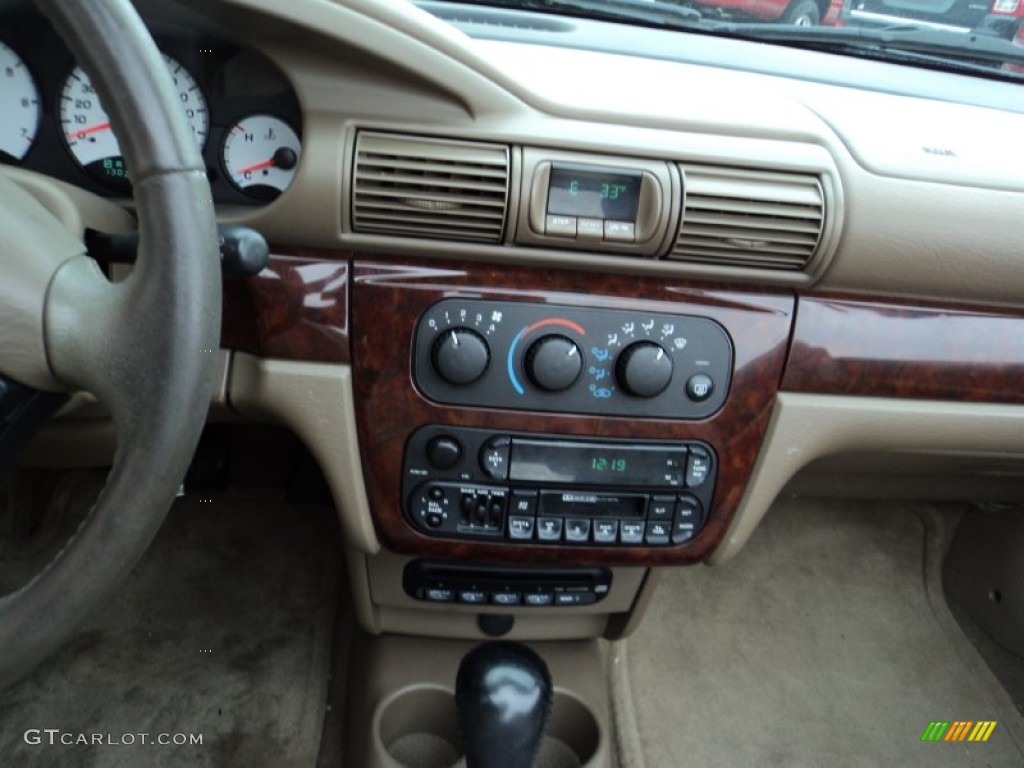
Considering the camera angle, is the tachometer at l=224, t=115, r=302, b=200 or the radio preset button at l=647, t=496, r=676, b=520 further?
the radio preset button at l=647, t=496, r=676, b=520

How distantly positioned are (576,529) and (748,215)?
45cm

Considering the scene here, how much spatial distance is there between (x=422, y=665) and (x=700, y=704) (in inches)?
23.7

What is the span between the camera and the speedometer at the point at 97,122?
3.30ft

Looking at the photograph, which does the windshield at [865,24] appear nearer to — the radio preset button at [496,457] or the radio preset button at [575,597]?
the radio preset button at [496,457]

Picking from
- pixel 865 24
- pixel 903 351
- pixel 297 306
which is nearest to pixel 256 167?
pixel 297 306

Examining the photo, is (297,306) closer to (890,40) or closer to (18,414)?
(18,414)

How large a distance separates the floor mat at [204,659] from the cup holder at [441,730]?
0.73 feet

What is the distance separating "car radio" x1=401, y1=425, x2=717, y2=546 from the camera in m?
1.13

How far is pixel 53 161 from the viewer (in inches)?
41.2

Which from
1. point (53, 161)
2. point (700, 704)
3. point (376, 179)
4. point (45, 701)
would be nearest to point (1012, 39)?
point (376, 179)

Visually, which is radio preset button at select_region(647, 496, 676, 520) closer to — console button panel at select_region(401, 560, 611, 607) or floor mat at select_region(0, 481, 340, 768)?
console button panel at select_region(401, 560, 611, 607)

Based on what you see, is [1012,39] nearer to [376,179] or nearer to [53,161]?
[376,179]

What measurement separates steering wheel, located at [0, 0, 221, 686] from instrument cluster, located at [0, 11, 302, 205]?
0.33m

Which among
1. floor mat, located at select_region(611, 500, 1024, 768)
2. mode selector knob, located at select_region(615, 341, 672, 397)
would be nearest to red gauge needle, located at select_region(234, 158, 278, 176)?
mode selector knob, located at select_region(615, 341, 672, 397)
